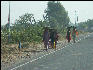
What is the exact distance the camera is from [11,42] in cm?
2945

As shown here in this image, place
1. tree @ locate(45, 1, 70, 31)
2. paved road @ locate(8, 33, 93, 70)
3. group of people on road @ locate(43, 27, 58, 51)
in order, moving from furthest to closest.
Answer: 1. tree @ locate(45, 1, 70, 31)
2. group of people on road @ locate(43, 27, 58, 51)
3. paved road @ locate(8, 33, 93, 70)

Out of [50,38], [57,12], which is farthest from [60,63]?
[57,12]

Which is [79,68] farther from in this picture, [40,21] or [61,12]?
[61,12]

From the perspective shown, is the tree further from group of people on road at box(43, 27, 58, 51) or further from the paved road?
the paved road

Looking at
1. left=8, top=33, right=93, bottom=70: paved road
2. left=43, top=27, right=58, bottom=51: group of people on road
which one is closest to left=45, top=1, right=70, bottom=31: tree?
left=43, top=27, right=58, bottom=51: group of people on road

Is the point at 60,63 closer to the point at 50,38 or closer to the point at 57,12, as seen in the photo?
the point at 50,38

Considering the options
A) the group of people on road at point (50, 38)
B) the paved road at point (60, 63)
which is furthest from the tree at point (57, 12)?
the paved road at point (60, 63)

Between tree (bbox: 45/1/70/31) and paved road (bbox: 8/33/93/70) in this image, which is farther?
tree (bbox: 45/1/70/31)

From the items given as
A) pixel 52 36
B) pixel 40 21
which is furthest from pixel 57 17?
pixel 52 36

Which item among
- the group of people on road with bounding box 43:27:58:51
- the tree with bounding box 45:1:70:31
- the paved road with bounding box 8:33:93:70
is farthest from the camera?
the tree with bounding box 45:1:70:31

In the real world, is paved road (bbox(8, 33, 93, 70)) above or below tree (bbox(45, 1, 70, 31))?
below

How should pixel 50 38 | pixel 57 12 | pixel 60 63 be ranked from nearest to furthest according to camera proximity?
pixel 60 63 → pixel 50 38 → pixel 57 12

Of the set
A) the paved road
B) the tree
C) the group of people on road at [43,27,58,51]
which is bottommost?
the paved road

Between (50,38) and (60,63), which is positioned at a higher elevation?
(50,38)
